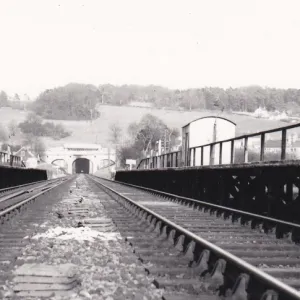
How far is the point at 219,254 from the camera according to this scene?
5.08 metres

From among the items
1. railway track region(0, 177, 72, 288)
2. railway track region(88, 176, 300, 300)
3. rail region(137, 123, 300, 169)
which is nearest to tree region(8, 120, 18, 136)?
rail region(137, 123, 300, 169)

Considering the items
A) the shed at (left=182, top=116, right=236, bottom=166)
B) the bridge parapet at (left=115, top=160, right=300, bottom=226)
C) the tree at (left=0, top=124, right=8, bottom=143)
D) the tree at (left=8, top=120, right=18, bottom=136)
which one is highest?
the tree at (left=8, top=120, right=18, bottom=136)

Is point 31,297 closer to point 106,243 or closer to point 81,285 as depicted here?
point 81,285

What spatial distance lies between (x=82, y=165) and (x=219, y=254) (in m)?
152

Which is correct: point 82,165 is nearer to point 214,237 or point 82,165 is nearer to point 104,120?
point 104,120

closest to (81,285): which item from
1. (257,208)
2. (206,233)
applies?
(206,233)

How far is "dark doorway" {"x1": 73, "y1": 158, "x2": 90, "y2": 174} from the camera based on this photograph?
15288cm

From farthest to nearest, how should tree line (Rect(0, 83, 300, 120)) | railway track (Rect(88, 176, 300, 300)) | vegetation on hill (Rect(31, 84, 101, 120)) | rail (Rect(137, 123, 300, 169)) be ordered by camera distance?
vegetation on hill (Rect(31, 84, 101, 120)) → tree line (Rect(0, 83, 300, 120)) → rail (Rect(137, 123, 300, 169)) → railway track (Rect(88, 176, 300, 300))

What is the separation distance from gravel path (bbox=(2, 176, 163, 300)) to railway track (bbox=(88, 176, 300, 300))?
0.19 m

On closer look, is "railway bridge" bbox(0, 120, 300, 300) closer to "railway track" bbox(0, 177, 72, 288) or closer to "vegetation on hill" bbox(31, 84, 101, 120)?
"railway track" bbox(0, 177, 72, 288)

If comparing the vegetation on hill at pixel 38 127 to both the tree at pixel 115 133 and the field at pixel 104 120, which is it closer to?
the field at pixel 104 120

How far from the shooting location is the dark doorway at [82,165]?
6019 inches

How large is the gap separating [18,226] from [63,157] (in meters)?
132

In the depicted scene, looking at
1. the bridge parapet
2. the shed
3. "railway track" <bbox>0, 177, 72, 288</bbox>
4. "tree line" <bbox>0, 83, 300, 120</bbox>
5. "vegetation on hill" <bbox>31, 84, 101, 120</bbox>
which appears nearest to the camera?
"railway track" <bbox>0, 177, 72, 288</bbox>
